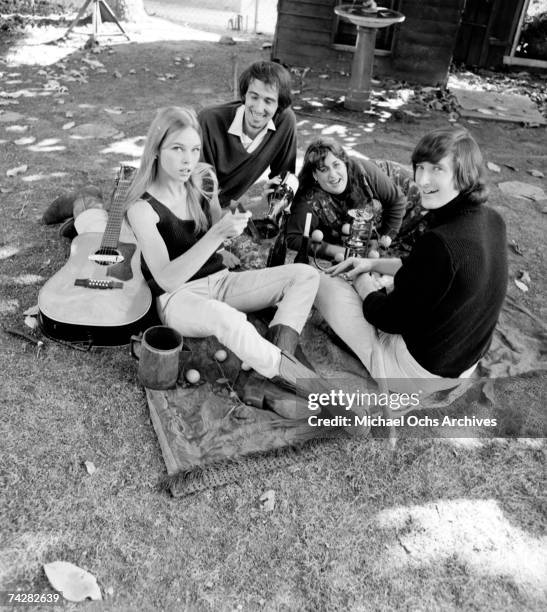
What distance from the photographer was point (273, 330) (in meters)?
2.92

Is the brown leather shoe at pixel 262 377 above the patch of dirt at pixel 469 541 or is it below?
above

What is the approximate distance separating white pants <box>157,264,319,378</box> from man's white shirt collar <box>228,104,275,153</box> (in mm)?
1054

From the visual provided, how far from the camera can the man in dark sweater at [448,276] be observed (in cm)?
239

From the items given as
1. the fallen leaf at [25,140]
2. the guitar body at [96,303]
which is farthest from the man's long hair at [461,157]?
the fallen leaf at [25,140]

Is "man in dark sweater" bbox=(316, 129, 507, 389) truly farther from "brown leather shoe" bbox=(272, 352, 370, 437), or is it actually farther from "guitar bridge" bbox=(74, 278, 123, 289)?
"guitar bridge" bbox=(74, 278, 123, 289)

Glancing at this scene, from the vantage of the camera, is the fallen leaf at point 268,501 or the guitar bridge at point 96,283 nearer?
the fallen leaf at point 268,501

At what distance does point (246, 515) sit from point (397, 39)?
809 cm

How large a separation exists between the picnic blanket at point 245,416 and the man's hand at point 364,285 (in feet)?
1.21

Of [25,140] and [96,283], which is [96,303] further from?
[25,140]

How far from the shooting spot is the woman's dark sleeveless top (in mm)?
2896

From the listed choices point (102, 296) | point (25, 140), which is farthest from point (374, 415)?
point (25, 140)

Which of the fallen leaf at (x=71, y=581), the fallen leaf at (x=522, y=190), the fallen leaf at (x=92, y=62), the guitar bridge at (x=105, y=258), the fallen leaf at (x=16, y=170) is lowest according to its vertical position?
the fallen leaf at (x=92, y=62)

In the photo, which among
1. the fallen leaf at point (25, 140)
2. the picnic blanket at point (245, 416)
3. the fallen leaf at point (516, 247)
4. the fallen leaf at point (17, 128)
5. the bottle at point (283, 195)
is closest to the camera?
the picnic blanket at point (245, 416)

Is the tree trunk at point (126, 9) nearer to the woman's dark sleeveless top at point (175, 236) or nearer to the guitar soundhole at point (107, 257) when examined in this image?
the guitar soundhole at point (107, 257)
